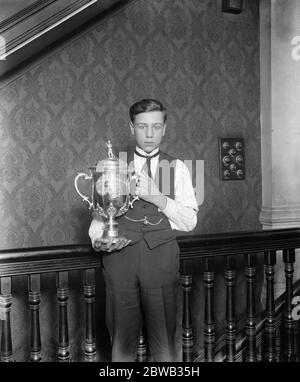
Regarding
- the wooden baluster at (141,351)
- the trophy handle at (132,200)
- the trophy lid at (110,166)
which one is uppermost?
the trophy lid at (110,166)

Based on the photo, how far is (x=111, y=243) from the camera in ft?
6.58

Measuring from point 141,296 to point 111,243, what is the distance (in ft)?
0.95

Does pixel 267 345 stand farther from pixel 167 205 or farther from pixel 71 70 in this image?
pixel 71 70

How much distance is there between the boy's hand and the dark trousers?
75mm

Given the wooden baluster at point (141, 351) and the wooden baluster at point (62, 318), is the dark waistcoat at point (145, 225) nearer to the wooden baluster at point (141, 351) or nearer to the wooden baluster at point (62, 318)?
the wooden baluster at point (62, 318)

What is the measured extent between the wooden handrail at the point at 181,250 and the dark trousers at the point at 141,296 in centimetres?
16

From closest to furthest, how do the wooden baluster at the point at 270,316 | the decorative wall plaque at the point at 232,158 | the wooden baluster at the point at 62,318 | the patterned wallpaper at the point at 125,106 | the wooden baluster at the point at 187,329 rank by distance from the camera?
the wooden baluster at the point at 62,318 < the wooden baluster at the point at 187,329 < the wooden baluster at the point at 270,316 < the patterned wallpaper at the point at 125,106 < the decorative wall plaque at the point at 232,158

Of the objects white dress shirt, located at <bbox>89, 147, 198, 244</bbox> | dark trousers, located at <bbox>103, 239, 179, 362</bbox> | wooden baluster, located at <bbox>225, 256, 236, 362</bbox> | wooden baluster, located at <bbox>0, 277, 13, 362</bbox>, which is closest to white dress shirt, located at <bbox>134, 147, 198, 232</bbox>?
white dress shirt, located at <bbox>89, 147, 198, 244</bbox>

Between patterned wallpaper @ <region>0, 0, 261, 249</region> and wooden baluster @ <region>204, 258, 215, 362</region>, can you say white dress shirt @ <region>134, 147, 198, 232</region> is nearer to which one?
wooden baluster @ <region>204, 258, 215, 362</region>

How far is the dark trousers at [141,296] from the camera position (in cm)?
210

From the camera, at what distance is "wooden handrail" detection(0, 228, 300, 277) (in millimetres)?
2109

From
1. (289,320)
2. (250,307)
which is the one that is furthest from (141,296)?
(289,320)

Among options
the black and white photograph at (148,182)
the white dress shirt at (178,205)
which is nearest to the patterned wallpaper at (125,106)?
the black and white photograph at (148,182)

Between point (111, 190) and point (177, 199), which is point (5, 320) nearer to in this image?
point (111, 190)
